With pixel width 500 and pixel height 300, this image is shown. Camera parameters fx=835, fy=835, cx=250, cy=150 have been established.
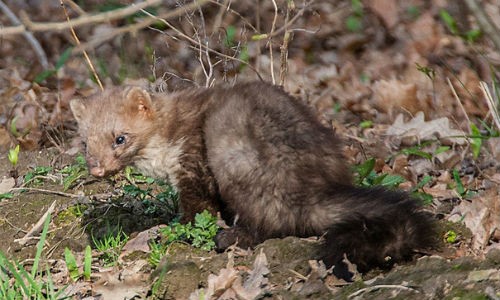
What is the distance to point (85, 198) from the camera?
7.04m

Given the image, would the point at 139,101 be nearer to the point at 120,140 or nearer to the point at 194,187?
the point at 120,140

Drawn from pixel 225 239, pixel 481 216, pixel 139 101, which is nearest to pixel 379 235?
pixel 481 216

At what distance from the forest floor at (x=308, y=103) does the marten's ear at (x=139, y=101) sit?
64cm

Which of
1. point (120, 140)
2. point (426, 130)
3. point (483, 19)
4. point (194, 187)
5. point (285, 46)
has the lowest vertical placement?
point (426, 130)

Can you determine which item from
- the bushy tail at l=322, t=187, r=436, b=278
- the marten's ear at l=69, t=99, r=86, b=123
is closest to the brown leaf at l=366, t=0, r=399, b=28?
the marten's ear at l=69, t=99, r=86, b=123

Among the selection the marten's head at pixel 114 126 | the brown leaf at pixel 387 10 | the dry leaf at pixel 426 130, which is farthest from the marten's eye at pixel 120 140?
the brown leaf at pixel 387 10

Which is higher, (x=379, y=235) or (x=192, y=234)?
(x=379, y=235)

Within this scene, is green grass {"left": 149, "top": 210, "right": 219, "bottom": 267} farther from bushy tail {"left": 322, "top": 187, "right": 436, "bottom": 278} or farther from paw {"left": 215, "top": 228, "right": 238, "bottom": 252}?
bushy tail {"left": 322, "top": 187, "right": 436, "bottom": 278}

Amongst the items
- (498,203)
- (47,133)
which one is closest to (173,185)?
(498,203)

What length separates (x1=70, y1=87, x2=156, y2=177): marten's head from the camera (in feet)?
20.3

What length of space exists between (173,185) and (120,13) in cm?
381

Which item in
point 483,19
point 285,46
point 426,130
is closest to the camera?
point 483,19

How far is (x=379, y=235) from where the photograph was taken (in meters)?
4.97

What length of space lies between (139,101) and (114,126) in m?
0.31
